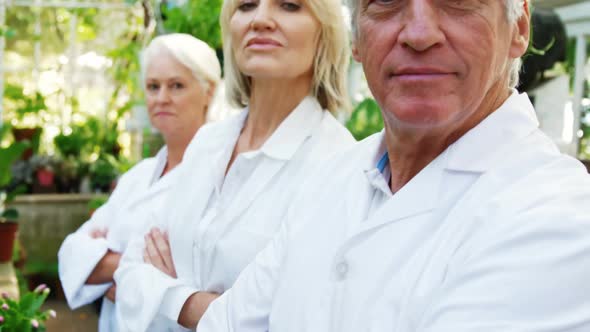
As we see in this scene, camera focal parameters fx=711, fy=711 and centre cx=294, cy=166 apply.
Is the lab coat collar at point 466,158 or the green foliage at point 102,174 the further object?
the green foliage at point 102,174

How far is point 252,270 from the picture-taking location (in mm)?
1381

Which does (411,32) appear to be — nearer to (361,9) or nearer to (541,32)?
(361,9)

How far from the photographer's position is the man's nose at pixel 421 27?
1027 millimetres

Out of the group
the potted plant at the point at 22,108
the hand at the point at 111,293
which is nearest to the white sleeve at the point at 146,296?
the hand at the point at 111,293

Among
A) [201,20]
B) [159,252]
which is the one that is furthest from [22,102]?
[159,252]

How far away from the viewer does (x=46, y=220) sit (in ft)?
22.7

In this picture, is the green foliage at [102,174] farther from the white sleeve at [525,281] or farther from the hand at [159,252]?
the white sleeve at [525,281]

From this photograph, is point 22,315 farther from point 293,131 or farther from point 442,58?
point 442,58

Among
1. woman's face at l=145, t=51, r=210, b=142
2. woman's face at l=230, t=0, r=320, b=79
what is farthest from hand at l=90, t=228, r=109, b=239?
woman's face at l=230, t=0, r=320, b=79

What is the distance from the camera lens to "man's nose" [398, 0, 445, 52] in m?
1.03

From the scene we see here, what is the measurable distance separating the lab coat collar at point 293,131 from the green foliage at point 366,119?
841 mm

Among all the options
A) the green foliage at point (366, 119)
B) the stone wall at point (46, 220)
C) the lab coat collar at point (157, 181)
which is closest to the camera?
the lab coat collar at point (157, 181)

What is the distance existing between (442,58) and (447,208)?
22cm

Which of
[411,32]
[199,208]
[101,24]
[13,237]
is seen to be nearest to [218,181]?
[199,208]
